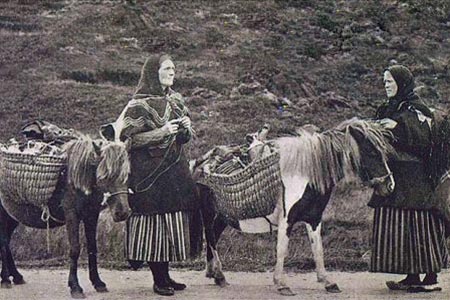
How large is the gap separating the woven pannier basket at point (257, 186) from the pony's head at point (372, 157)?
57 cm

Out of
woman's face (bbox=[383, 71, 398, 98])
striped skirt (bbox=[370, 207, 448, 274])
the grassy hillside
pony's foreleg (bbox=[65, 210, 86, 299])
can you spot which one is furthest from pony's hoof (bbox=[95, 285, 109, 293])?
woman's face (bbox=[383, 71, 398, 98])

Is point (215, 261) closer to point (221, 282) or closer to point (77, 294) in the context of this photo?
point (221, 282)

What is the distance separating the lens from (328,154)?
233 inches

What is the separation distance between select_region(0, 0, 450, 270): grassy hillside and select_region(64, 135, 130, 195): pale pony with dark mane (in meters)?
1.53

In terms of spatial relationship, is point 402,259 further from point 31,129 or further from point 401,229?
point 31,129

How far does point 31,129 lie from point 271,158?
1.75m

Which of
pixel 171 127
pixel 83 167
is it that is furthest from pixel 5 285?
pixel 171 127

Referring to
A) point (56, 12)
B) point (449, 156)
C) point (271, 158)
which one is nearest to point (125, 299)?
point (271, 158)

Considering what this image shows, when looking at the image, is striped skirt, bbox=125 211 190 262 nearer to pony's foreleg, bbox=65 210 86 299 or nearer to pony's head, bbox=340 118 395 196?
pony's foreleg, bbox=65 210 86 299

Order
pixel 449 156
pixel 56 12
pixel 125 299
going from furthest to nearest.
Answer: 1. pixel 56 12
2. pixel 449 156
3. pixel 125 299

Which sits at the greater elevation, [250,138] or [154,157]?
[250,138]

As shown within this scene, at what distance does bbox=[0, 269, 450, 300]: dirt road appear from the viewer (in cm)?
587

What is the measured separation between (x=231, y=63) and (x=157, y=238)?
2877 millimetres

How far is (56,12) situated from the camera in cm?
853
